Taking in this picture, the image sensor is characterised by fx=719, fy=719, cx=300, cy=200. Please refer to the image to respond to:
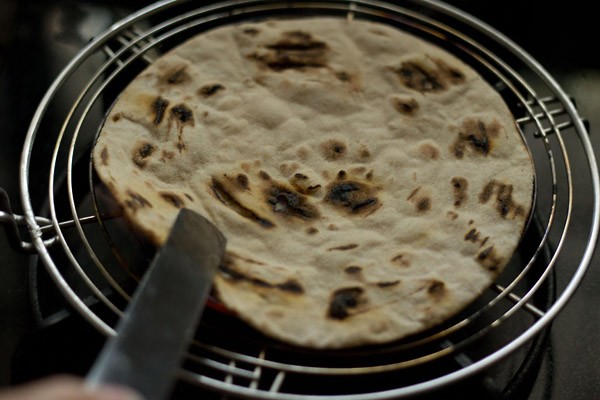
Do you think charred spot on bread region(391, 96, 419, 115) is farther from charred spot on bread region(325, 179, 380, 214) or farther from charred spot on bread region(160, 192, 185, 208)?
charred spot on bread region(160, 192, 185, 208)

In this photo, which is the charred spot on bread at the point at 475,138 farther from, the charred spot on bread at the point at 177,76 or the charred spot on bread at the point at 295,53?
the charred spot on bread at the point at 177,76

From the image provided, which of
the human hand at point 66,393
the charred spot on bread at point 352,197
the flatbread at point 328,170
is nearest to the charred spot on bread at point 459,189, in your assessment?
the flatbread at point 328,170

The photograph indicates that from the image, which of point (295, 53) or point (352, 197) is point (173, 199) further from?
point (295, 53)

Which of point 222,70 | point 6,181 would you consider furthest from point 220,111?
point 6,181

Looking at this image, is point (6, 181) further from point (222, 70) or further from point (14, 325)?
point (222, 70)

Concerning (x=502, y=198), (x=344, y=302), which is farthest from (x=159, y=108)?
(x=502, y=198)

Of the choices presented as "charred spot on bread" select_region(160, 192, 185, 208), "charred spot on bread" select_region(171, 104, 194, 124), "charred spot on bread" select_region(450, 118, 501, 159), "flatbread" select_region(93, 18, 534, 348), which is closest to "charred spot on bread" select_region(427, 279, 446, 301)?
"flatbread" select_region(93, 18, 534, 348)
